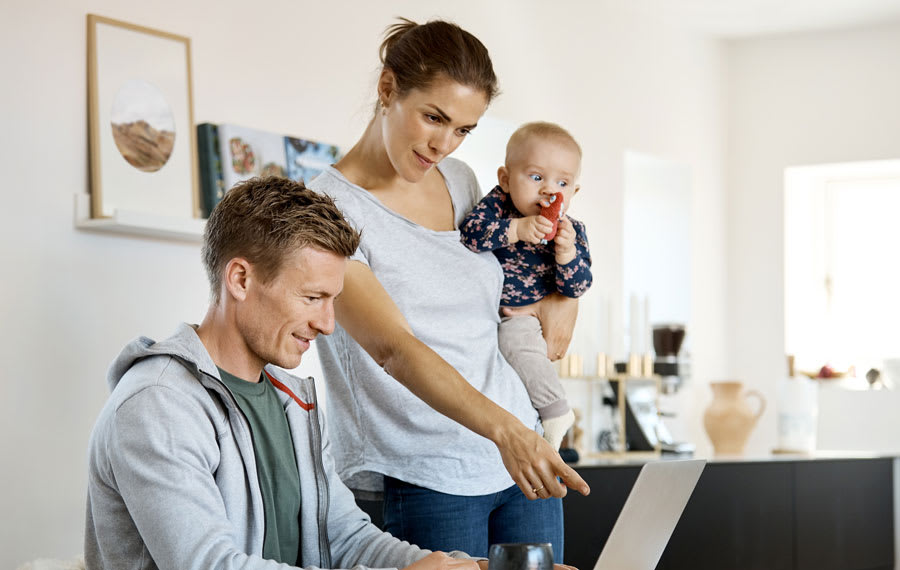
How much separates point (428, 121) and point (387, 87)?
112 millimetres

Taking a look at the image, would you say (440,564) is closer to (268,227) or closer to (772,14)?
(268,227)

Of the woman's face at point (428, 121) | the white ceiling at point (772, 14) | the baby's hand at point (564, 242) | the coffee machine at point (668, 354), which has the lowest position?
the coffee machine at point (668, 354)

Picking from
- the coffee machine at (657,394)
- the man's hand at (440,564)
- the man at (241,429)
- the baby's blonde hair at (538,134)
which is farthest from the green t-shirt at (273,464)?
the coffee machine at (657,394)

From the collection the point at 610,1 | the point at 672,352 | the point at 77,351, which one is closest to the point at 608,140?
the point at 610,1

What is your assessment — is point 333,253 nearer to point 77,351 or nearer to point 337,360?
point 337,360

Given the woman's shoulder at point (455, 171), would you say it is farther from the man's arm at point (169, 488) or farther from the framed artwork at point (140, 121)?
the framed artwork at point (140, 121)

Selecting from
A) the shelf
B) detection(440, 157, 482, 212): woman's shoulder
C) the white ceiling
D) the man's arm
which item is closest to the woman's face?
detection(440, 157, 482, 212): woman's shoulder

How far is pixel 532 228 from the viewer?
76.8 inches

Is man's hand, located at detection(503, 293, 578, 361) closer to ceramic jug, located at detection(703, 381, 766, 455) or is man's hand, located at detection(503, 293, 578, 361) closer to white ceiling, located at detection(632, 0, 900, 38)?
ceramic jug, located at detection(703, 381, 766, 455)

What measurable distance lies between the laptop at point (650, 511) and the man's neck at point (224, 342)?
21.5 inches

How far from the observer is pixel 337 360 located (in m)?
1.76

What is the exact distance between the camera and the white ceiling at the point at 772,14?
509cm

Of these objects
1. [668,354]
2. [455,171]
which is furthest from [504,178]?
[668,354]

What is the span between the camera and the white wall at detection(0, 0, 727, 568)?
267 centimetres
